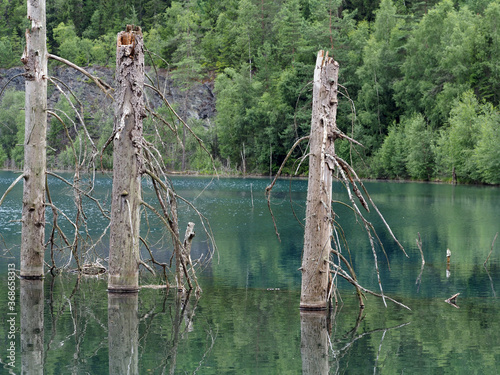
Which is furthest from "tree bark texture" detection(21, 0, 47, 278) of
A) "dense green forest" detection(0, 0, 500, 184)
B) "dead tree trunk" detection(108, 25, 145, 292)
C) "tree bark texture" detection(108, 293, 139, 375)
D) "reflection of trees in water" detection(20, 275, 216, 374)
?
"dense green forest" detection(0, 0, 500, 184)

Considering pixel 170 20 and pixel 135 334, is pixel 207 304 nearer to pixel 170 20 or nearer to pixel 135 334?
pixel 135 334

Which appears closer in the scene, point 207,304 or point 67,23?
point 207,304

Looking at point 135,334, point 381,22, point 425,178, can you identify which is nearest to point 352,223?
point 135,334

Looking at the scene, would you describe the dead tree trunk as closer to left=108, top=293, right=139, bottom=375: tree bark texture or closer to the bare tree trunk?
left=108, top=293, right=139, bottom=375: tree bark texture

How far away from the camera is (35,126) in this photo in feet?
37.5

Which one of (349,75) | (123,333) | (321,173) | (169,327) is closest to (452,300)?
(321,173)

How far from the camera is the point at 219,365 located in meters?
8.30

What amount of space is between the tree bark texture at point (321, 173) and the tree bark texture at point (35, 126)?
14.6 feet

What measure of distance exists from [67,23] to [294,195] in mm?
88342

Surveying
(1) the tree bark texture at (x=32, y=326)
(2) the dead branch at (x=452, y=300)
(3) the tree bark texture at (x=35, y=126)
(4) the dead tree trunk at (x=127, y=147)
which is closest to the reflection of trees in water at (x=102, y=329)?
(1) the tree bark texture at (x=32, y=326)

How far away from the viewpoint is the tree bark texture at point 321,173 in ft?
34.4

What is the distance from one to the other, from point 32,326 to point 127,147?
304 centimetres

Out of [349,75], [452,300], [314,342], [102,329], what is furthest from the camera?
[349,75]

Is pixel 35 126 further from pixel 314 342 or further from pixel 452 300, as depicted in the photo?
pixel 452 300
